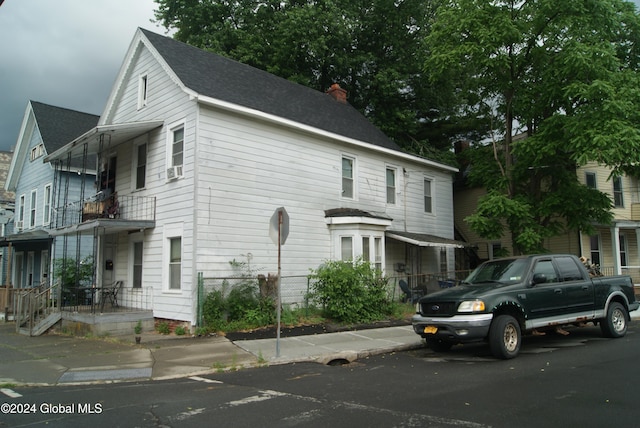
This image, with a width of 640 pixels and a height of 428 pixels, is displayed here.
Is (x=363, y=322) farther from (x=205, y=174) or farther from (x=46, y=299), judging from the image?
(x=46, y=299)

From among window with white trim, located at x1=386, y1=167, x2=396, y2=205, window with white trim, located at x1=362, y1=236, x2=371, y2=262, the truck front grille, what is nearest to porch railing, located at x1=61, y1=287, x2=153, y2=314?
window with white trim, located at x1=362, y1=236, x2=371, y2=262

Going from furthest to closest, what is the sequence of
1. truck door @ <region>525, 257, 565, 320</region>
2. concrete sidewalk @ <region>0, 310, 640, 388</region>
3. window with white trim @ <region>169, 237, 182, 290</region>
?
window with white trim @ <region>169, 237, 182, 290</region> < truck door @ <region>525, 257, 565, 320</region> < concrete sidewalk @ <region>0, 310, 640, 388</region>

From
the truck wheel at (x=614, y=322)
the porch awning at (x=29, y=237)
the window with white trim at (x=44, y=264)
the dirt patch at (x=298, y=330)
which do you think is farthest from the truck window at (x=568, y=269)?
the window with white trim at (x=44, y=264)

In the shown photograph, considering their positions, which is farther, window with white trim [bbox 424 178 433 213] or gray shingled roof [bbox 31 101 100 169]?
gray shingled roof [bbox 31 101 100 169]

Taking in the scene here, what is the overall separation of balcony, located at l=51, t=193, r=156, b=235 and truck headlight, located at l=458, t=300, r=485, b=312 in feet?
31.4

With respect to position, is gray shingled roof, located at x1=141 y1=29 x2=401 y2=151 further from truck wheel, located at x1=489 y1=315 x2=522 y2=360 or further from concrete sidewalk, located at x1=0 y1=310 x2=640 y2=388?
truck wheel, located at x1=489 y1=315 x2=522 y2=360

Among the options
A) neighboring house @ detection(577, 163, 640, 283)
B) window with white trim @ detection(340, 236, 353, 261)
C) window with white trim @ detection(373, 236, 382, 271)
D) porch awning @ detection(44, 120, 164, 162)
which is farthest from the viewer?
neighboring house @ detection(577, 163, 640, 283)

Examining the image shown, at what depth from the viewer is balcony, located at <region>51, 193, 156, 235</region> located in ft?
46.1

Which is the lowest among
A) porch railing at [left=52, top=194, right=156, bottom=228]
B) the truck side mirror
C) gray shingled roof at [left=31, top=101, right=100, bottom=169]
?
the truck side mirror

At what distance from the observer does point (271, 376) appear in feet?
26.1

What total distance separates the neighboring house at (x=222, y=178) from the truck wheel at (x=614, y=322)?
23.5 ft

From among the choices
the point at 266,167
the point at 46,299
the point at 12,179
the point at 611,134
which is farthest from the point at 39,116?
the point at 611,134

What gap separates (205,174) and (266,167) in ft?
7.27

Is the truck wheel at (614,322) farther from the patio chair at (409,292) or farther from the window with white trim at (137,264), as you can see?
the window with white trim at (137,264)
